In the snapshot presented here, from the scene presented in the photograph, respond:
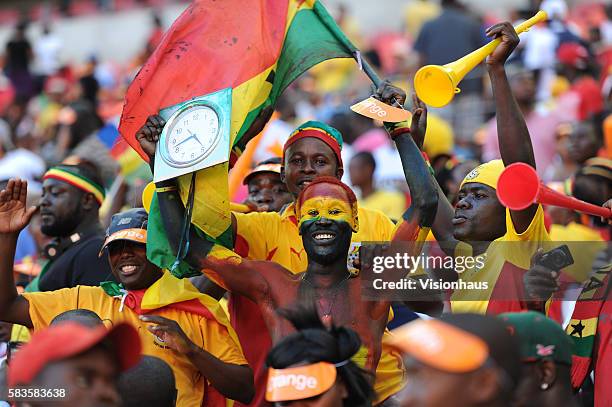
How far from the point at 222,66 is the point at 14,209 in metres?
1.31

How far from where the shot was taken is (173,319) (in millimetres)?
6598


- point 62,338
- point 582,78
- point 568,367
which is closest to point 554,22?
point 582,78

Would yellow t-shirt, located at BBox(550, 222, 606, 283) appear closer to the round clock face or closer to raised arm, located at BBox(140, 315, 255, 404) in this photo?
raised arm, located at BBox(140, 315, 255, 404)

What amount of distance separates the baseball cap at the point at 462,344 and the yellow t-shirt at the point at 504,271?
63.6 inches

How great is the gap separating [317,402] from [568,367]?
984mm

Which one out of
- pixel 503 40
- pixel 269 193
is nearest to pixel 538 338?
pixel 503 40

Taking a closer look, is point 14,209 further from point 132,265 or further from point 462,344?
point 462,344

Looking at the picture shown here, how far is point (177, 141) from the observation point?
6465mm

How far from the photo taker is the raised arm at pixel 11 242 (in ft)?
21.0

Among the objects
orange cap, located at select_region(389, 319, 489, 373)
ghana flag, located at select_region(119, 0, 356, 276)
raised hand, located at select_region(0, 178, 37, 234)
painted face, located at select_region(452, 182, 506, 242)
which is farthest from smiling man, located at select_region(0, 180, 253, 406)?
orange cap, located at select_region(389, 319, 489, 373)

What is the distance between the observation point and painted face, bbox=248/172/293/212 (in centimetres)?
826

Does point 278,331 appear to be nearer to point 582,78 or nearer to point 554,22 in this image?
point 582,78

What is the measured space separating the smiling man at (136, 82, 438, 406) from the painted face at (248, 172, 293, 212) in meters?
0.97

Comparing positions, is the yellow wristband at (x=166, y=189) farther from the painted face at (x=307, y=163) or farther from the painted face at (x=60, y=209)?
the painted face at (x=60, y=209)
